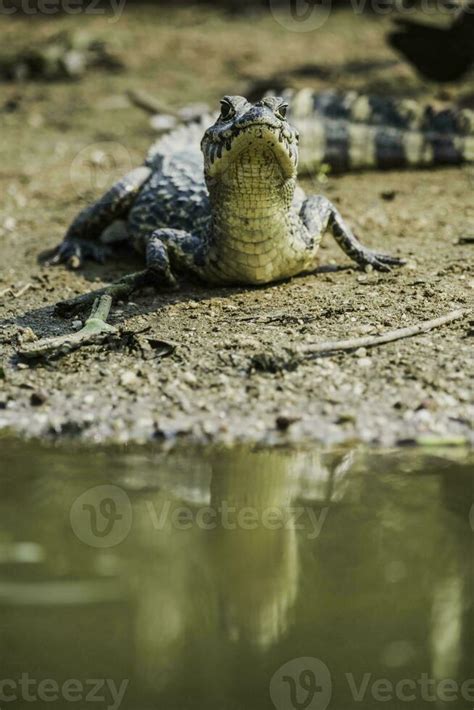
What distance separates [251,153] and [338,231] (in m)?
1.29

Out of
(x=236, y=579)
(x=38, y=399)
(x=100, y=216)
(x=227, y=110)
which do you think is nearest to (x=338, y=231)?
(x=227, y=110)

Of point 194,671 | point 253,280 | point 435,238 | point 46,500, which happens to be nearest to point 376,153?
point 435,238

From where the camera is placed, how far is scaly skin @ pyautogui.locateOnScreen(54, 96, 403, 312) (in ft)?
19.7

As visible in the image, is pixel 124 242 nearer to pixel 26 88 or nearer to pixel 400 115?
pixel 400 115

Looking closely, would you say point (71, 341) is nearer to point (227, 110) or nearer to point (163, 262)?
point (163, 262)

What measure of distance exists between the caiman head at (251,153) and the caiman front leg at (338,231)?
0.45 metres

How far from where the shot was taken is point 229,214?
21.2 ft

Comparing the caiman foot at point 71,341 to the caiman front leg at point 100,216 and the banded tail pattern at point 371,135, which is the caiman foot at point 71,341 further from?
the banded tail pattern at point 371,135

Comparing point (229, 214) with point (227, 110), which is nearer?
point (227, 110)

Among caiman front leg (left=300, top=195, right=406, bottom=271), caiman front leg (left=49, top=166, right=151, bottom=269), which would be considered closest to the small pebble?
caiman front leg (left=300, top=195, right=406, bottom=271)

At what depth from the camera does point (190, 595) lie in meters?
3.64

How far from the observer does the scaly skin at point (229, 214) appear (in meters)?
6.00

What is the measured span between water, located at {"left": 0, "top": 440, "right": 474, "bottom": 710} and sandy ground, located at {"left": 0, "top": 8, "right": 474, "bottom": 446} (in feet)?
0.94

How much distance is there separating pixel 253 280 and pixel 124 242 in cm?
183
